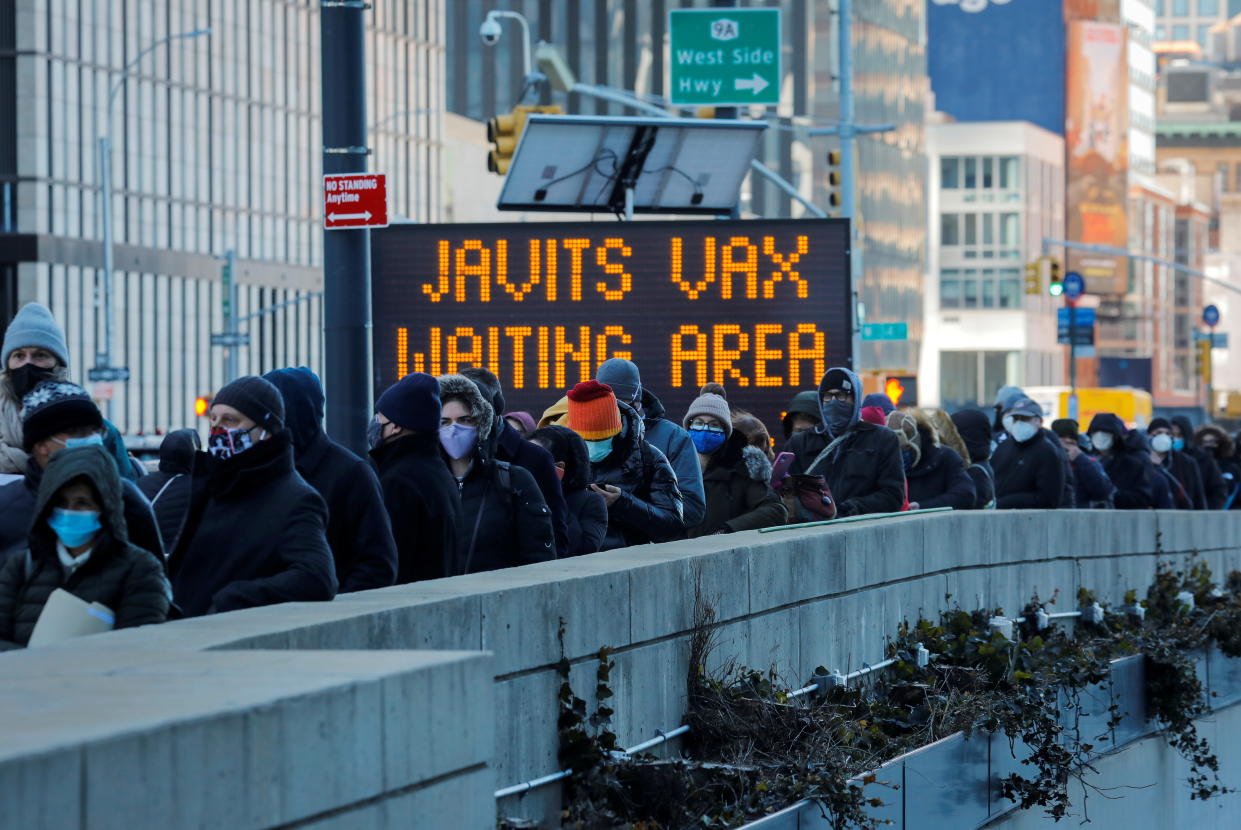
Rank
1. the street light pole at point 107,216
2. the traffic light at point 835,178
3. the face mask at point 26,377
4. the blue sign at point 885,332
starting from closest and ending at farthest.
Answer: the face mask at point 26,377 → the traffic light at point 835,178 → the blue sign at point 885,332 → the street light pole at point 107,216

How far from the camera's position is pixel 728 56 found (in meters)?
23.3

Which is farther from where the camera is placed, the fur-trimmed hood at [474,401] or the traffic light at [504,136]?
the traffic light at [504,136]

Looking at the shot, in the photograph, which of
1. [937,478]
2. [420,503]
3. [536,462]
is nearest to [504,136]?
[937,478]

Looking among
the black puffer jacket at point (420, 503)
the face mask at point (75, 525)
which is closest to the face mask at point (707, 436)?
the black puffer jacket at point (420, 503)

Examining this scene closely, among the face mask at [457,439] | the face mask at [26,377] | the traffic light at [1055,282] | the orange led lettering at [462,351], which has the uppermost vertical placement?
the traffic light at [1055,282]

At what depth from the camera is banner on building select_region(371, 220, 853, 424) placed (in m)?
14.0

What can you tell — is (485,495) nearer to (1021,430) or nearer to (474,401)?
(474,401)

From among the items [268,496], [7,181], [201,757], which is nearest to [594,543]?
[268,496]

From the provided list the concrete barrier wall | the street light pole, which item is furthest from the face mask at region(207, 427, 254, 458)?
the street light pole

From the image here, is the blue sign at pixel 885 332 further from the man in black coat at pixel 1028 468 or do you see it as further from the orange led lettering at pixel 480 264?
the orange led lettering at pixel 480 264

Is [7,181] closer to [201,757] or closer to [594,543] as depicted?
[594,543]

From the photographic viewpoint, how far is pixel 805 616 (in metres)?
9.37

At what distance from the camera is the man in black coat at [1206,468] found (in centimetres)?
2184

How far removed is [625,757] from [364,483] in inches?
45.0
